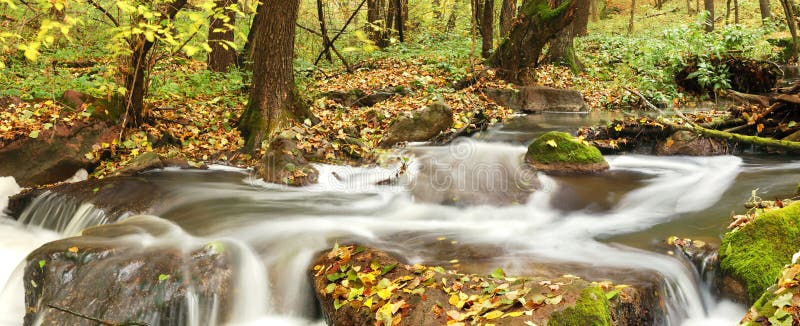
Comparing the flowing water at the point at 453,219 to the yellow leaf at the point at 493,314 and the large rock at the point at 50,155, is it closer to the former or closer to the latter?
the large rock at the point at 50,155

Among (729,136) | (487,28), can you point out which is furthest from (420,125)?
(487,28)

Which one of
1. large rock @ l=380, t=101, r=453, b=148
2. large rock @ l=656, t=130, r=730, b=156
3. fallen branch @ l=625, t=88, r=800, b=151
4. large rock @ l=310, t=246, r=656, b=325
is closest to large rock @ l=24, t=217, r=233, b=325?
large rock @ l=310, t=246, r=656, b=325

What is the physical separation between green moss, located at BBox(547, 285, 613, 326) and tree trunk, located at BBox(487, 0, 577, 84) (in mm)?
9402

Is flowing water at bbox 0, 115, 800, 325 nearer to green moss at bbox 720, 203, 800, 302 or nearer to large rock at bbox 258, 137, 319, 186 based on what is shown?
large rock at bbox 258, 137, 319, 186

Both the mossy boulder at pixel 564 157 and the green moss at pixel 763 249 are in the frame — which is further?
the mossy boulder at pixel 564 157

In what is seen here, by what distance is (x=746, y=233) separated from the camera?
4.50 metres

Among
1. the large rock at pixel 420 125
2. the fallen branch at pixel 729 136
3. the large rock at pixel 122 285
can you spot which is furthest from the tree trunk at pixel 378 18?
the large rock at pixel 122 285

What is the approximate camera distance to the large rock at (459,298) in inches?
141

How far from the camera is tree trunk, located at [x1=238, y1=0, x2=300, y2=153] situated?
8.66m

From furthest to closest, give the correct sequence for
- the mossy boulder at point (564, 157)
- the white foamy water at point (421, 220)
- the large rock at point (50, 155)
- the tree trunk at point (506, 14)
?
the tree trunk at point (506, 14), the mossy boulder at point (564, 157), the large rock at point (50, 155), the white foamy water at point (421, 220)

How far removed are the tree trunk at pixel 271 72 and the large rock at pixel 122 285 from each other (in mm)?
4001

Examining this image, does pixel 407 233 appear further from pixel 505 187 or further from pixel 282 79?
pixel 282 79

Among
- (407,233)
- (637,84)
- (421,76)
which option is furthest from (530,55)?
(407,233)

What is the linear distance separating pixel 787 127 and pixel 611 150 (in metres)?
2.49
